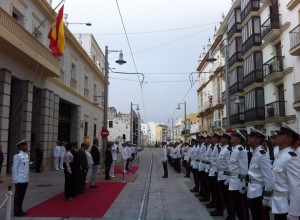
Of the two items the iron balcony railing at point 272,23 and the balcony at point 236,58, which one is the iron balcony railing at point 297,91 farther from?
the balcony at point 236,58

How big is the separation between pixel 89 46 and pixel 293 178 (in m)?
36.5

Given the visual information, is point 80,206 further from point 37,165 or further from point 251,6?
point 251,6

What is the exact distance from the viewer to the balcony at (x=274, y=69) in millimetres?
27938

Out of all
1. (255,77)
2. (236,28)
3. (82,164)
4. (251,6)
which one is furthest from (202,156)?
(236,28)

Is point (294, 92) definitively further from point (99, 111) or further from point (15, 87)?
point (99, 111)

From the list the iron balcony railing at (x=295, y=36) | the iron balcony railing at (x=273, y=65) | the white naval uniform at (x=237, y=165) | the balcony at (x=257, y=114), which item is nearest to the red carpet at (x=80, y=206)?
the white naval uniform at (x=237, y=165)

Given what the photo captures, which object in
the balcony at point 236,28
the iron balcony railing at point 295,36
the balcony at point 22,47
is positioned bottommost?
the balcony at point 22,47

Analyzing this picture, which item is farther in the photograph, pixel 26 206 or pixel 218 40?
pixel 218 40

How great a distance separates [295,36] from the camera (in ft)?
81.8

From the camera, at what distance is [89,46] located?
3931 centimetres

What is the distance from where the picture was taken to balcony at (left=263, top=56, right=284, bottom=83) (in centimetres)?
2794

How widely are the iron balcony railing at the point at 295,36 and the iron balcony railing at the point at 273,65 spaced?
2545 mm

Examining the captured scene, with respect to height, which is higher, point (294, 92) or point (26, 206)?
point (294, 92)

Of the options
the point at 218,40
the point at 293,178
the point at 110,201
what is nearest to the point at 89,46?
the point at 218,40
